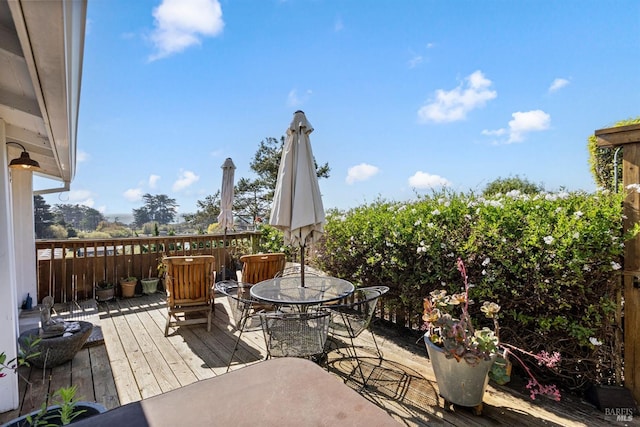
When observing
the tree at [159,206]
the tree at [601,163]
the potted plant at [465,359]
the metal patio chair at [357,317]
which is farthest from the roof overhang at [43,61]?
the tree at [159,206]

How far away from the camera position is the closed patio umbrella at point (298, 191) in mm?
3238

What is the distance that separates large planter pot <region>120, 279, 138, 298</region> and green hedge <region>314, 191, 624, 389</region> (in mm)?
5141

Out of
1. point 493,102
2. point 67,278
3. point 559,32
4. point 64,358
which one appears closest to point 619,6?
point 559,32

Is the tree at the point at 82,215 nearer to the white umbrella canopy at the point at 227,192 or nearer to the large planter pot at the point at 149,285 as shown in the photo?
the large planter pot at the point at 149,285

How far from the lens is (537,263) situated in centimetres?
258

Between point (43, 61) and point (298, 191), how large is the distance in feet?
7.08

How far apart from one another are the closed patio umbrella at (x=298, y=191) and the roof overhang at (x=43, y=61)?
1797 millimetres

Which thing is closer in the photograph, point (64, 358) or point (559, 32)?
point (64, 358)

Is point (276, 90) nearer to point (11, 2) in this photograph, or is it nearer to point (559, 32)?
point (559, 32)

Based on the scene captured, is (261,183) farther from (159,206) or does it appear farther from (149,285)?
(149,285)

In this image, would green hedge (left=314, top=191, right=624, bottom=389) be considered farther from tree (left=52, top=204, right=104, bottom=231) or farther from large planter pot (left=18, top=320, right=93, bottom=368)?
tree (left=52, top=204, right=104, bottom=231)

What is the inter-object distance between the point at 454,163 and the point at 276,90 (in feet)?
22.5

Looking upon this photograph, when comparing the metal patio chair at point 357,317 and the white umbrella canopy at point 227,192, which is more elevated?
the white umbrella canopy at point 227,192

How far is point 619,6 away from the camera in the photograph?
4.70m
